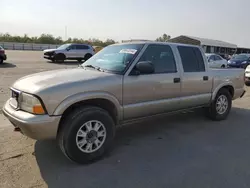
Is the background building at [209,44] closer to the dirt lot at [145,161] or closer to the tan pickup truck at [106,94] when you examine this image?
the tan pickup truck at [106,94]

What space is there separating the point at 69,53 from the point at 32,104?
66.0 feet

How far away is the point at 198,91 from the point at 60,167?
3.22 m

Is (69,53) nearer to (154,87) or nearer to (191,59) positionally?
(191,59)

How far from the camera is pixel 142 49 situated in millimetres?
4348

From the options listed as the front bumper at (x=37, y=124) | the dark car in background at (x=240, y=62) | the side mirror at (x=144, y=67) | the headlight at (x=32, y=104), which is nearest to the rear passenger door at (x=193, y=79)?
the side mirror at (x=144, y=67)

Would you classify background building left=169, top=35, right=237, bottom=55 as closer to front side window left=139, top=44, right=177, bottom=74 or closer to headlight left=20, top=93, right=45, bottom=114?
front side window left=139, top=44, right=177, bottom=74

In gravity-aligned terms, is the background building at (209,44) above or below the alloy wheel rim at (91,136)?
above

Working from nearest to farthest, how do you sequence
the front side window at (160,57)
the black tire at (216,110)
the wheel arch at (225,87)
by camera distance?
the front side window at (160,57) → the wheel arch at (225,87) → the black tire at (216,110)

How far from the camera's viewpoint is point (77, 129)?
3.51 meters

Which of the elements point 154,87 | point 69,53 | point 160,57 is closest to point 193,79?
point 160,57

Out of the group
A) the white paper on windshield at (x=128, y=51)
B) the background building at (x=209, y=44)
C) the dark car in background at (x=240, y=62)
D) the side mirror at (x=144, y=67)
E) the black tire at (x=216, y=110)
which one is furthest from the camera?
the background building at (x=209, y=44)

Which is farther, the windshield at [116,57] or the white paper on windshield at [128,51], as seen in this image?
the white paper on windshield at [128,51]

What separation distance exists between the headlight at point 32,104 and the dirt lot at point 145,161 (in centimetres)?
84

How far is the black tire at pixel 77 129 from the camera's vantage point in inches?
136
